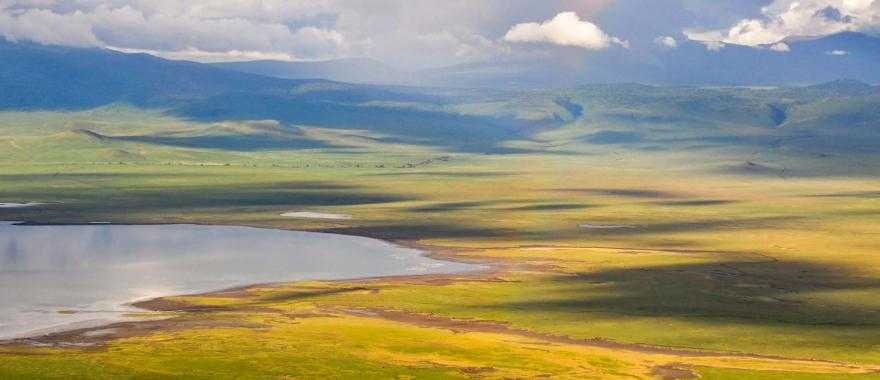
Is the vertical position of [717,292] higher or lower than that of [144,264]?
lower

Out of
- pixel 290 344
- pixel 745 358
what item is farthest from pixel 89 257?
pixel 745 358

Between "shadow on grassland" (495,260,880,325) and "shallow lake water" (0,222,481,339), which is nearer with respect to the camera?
"shallow lake water" (0,222,481,339)

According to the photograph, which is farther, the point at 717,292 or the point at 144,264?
the point at 144,264

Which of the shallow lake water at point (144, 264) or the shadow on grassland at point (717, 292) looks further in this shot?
the shadow on grassland at point (717, 292)
